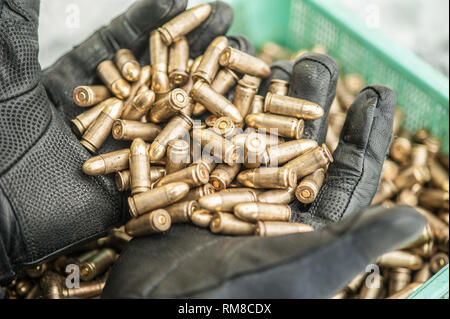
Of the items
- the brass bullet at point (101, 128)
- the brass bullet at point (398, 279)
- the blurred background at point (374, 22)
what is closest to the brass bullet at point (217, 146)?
the brass bullet at point (101, 128)

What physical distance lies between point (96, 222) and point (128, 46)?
1.47 metres

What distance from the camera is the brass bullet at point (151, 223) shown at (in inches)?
98.6

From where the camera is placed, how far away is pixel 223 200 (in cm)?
266

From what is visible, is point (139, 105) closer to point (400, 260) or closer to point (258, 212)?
point (258, 212)

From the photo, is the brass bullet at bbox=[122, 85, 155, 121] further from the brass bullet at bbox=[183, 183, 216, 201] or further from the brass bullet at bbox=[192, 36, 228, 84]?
the brass bullet at bbox=[183, 183, 216, 201]

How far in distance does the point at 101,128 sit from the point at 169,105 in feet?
1.67

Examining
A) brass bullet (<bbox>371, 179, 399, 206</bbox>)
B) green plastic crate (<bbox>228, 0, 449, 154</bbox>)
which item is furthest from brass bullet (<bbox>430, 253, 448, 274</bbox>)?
green plastic crate (<bbox>228, 0, 449, 154</bbox>)

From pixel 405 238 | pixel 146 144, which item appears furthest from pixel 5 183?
pixel 405 238

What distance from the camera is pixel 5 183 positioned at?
97.4 inches

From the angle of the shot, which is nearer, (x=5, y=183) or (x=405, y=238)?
(x=405, y=238)

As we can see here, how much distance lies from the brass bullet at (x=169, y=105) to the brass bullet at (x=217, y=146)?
0.21 metres

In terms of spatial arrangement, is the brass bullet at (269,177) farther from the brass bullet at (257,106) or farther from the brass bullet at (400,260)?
the brass bullet at (400,260)

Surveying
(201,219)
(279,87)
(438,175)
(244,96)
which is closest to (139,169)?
(201,219)
